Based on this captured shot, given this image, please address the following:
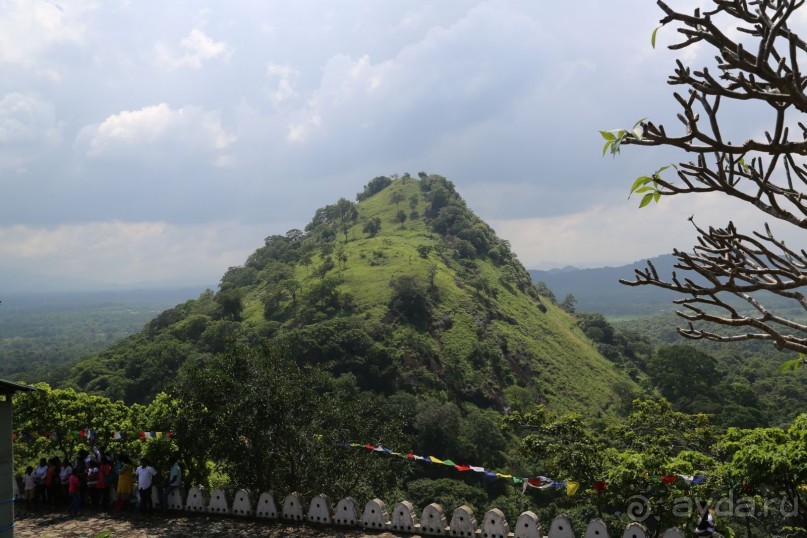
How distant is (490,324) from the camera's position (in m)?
76.5

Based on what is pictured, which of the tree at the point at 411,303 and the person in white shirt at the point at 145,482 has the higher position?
the tree at the point at 411,303

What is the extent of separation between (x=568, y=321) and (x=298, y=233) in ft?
179

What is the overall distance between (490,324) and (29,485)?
6533 centimetres

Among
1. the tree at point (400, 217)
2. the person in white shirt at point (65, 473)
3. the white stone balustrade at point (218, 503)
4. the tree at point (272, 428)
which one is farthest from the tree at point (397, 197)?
the white stone balustrade at point (218, 503)

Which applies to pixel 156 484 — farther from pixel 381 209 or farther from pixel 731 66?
pixel 381 209

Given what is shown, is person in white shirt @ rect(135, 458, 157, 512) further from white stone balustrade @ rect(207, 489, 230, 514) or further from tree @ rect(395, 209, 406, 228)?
tree @ rect(395, 209, 406, 228)

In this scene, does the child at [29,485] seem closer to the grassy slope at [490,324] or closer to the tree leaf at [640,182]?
the tree leaf at [640,182]

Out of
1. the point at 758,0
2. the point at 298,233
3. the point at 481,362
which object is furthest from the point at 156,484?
the point at 298,233

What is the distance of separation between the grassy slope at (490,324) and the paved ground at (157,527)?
52.0 m

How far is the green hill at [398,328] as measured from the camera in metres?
61.2

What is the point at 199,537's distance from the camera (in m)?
11.8

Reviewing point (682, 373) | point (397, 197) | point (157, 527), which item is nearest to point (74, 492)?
point (157, 527)

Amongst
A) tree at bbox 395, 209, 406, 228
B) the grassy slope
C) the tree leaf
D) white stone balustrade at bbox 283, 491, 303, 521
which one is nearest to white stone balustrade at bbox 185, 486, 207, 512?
white stone balustrade at bbox 283, 491, 303, 521

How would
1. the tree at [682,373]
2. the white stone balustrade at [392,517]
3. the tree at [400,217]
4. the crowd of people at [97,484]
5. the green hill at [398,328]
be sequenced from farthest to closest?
1. the tree at [400,217]
2. the tree at [682,373]
3. the green hill at [398,328]
4. the crowd of people at [97,484]
5. the white stone balustrade at [392,517]
